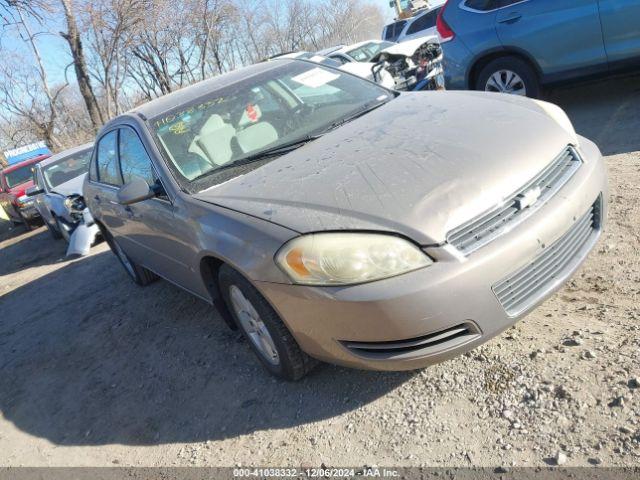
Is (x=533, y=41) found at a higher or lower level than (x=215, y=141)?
lower

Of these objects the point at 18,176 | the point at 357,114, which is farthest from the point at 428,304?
the point at 18,176

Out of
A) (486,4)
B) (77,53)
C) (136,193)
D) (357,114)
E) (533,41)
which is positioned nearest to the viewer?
(136,193)

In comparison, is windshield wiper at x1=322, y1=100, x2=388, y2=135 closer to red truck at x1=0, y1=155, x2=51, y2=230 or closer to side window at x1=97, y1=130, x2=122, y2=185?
side window at x1=97, y1=130, x2=122, y2=185

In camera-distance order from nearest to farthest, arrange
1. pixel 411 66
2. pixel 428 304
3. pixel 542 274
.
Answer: pixel 428 304
pixel 542 274
pixel 411 66

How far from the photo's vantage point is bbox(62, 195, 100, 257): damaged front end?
715cm

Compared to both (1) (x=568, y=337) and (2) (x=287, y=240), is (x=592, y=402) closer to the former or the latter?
(1) (x=568, y=337)

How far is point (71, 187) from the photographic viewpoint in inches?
311

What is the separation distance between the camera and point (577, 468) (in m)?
1.90

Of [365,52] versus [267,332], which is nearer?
[267,332]

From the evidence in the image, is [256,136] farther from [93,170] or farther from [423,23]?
[423,23]

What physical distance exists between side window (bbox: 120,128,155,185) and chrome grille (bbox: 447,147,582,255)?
204 centimetres

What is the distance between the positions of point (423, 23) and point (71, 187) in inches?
488

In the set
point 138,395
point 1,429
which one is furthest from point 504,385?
point 1,429

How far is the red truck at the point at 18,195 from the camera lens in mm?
12312
